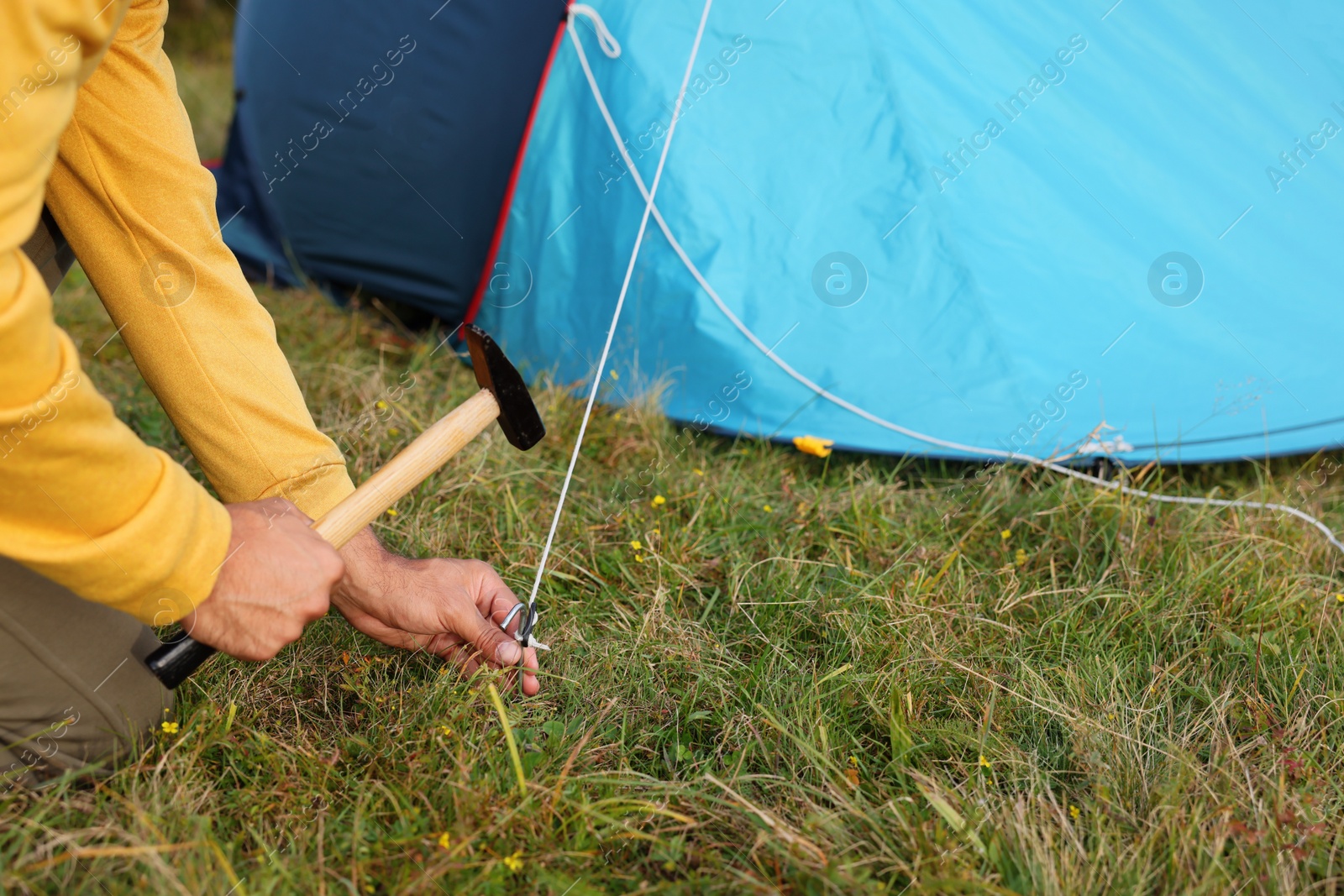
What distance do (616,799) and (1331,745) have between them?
1092 mm

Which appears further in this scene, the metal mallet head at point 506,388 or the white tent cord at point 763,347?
Result: the white tent cord at point 763,347

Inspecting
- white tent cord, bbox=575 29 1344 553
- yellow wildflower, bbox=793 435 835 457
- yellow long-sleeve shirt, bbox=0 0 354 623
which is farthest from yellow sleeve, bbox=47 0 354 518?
yellow wildflower, bbox=793 435 835 457

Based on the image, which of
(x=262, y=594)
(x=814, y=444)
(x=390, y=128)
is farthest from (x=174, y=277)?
(x=814, y=444)

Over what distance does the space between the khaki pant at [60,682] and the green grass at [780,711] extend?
47mm

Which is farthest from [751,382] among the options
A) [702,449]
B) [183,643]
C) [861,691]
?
[183,643]

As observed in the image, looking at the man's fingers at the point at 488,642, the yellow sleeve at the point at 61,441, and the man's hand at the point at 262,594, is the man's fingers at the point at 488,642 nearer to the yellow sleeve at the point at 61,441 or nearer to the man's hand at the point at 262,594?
the man's hand at the point at 262,594

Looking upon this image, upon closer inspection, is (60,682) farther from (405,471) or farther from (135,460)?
(405,471)

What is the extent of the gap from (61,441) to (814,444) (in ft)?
4.74

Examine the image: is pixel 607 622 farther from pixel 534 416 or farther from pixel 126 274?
pixel 126 274

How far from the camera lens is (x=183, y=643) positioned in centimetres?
120

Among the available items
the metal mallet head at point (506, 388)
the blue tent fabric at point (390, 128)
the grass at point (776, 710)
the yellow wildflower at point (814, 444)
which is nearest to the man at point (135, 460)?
the grass at point (776, 710)

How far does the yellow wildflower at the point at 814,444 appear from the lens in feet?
6.80

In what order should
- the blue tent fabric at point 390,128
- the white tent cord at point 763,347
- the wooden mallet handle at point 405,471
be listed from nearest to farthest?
the wooden mallet handle at point 405,471 → the white tent cord at point 763,347 → the blue tent fabric at point 390,128

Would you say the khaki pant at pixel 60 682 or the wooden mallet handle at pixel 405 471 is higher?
the wooden mallet handle at pixel 405 471
